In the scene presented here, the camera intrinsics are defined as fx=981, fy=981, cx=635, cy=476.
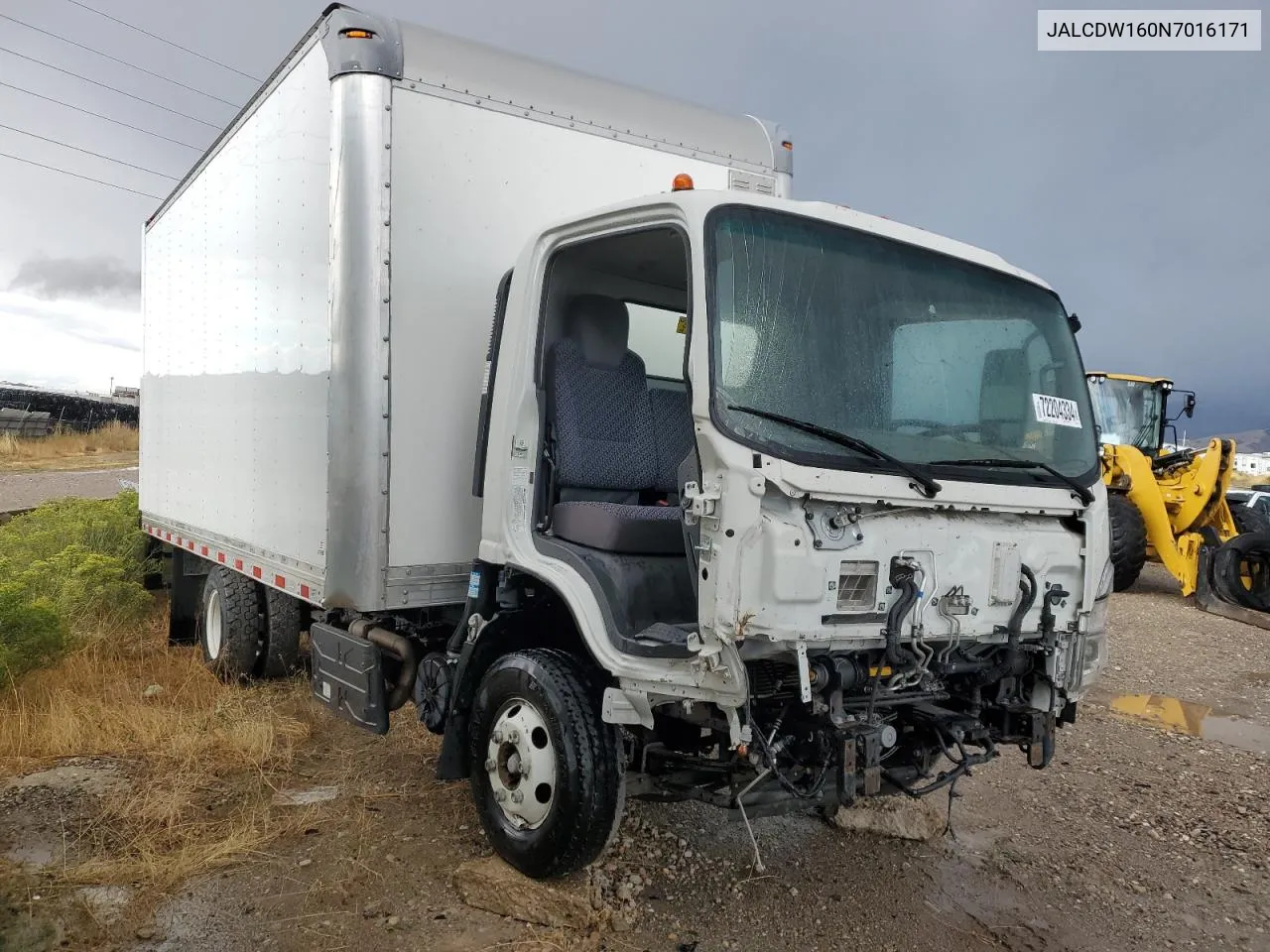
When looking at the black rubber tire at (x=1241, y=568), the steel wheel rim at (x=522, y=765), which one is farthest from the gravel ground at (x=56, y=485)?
the black rubber tire at (x=1241, y=568)

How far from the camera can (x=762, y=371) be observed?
3326 mm

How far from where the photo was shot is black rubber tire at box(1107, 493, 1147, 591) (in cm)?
1141

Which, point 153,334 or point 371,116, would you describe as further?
point 153,334

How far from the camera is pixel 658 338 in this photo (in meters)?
5.30

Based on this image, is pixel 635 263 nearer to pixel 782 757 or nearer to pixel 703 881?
pixel 782 757

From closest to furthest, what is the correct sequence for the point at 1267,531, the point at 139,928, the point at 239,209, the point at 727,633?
1. the point at 727,633
2. the point at 139,928
3. the point at 239,209
4. the point at 1267,531

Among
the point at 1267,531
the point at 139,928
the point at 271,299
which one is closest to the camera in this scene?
the point at 139,928

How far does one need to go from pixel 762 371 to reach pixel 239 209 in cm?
396

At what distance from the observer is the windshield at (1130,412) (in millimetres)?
13219

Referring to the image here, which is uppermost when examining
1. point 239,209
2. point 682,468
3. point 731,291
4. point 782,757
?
point 239,209

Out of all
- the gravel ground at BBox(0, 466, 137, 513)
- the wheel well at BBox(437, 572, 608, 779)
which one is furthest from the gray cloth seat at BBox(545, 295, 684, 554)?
the gravel ground at BBox(0, 466, 137, 513)

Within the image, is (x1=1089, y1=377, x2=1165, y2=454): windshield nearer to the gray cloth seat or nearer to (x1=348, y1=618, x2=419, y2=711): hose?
the gray cloth seat

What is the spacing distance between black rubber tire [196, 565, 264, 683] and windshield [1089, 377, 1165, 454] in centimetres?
1107

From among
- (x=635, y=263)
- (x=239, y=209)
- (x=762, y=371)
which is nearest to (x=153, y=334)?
(x=239, y=209)
